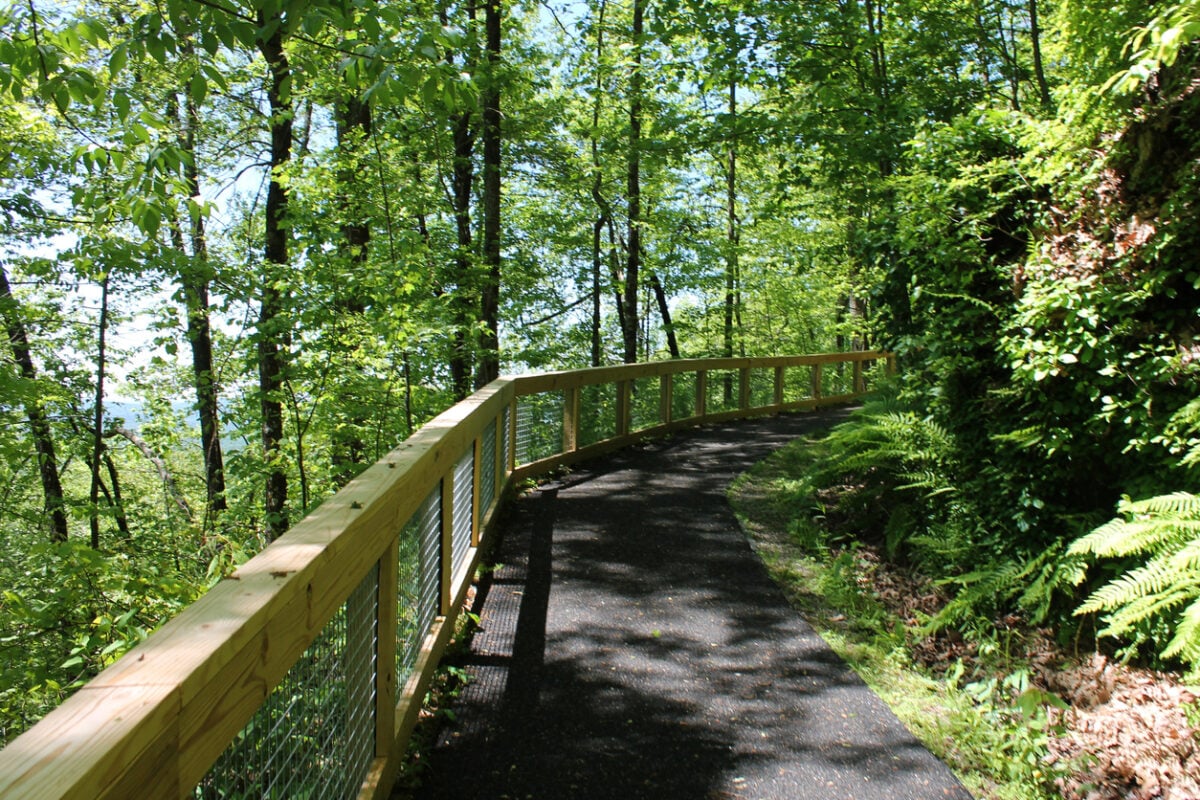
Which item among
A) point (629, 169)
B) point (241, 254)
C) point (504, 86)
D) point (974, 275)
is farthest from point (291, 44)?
point (629, 169)

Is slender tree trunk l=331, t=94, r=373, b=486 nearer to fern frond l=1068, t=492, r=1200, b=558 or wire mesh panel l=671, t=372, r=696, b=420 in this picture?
wire mesh panel l=671, t=372, r=696, b=420

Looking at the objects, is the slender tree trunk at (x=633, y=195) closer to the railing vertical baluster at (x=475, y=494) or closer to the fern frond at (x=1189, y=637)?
the railing vertical baluster at (x=475, y=494)

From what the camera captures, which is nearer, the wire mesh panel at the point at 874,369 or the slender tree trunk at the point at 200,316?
the slender tree trunk at the point at 200,316

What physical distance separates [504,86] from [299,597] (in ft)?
38.4

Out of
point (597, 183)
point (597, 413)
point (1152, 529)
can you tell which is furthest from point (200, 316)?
Answer: point (1152, 529)

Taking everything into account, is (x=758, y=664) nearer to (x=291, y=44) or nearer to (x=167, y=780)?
(x=167, y=780)

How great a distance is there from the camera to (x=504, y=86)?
12.4 m

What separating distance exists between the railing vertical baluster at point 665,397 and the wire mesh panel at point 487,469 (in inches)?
220

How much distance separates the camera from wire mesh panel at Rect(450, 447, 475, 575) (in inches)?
192

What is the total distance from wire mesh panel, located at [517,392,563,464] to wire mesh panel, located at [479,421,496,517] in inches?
59.2

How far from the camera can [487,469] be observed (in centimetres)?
643

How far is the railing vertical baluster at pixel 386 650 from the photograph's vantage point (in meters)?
2.99

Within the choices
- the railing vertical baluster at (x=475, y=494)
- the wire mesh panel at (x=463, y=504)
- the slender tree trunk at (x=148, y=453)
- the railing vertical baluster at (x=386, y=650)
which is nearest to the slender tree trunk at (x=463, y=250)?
the railing vertical baluster at (x=475, y=494)

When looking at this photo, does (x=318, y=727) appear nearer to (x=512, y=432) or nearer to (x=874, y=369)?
(x=512, y=432)
